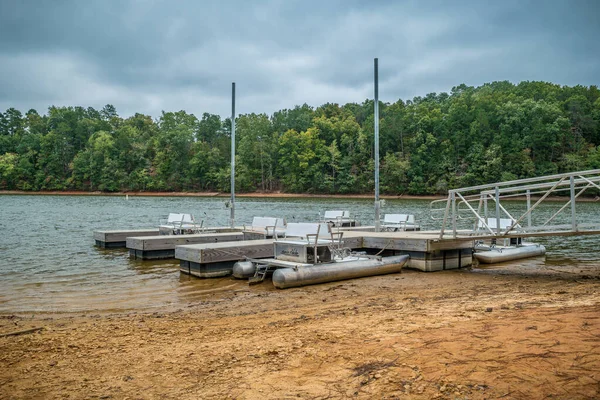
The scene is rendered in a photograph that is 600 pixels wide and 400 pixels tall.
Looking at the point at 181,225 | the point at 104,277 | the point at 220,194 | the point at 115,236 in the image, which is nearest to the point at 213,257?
the point at 104,277

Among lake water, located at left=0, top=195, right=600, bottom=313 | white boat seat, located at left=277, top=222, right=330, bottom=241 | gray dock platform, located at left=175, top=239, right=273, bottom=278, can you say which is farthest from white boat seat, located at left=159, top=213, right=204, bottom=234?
white boat seat, located at left=277, top=222, right=330, bottom=241

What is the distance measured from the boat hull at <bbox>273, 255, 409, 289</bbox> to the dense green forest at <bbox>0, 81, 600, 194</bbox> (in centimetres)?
7408

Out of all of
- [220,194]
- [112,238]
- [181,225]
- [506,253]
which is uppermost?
[220,194]

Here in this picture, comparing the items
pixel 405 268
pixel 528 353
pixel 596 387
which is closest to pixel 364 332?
pixel 528 353

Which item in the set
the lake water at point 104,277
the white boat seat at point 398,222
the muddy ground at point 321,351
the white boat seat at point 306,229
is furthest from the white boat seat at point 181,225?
the muddy ground at point 321,351

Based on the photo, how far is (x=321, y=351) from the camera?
5.75 meters

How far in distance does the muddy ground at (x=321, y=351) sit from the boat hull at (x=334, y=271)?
2.00 metres

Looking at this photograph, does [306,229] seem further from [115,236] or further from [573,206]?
[115,236]

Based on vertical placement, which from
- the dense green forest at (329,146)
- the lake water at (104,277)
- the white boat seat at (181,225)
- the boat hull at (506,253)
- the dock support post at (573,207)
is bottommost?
the lake water at (104,277)

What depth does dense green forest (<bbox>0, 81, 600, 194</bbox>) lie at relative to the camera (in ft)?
279

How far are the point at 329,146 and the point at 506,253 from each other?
9011cm

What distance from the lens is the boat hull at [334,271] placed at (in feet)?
37.4

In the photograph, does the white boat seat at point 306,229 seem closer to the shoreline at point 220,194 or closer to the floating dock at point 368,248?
the floating dock at point 368,248

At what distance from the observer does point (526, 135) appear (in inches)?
3344
